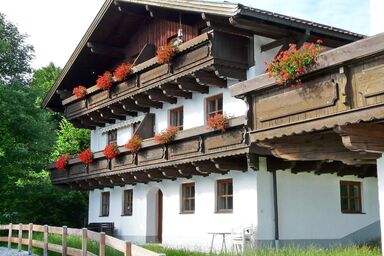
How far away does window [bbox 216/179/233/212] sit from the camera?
17.5 m

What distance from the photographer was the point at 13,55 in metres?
27.6

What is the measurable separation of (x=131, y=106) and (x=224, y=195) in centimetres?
583

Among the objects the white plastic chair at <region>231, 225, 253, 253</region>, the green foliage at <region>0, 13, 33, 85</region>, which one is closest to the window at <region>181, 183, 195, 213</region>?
the white plastic chair at <region>231, 225, 253, 253</region>

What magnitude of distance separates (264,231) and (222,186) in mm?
2379

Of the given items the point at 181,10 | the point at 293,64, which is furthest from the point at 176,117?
the point at 293,64

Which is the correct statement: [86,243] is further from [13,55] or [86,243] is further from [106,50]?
[13,55]

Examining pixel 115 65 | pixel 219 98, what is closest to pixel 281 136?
pixel 219 98

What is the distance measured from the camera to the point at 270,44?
16359mm

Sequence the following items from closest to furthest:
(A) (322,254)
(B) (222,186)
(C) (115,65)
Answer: (A) (322,254) < (B) (222,186) < (C) (115,65)

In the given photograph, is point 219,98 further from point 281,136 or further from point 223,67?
point 281,136

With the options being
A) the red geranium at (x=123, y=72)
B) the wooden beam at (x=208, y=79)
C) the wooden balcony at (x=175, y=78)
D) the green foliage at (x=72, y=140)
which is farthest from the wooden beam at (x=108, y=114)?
A: the green foliage at (x=72, y=140)

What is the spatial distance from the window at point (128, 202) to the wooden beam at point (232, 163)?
783 centimetres

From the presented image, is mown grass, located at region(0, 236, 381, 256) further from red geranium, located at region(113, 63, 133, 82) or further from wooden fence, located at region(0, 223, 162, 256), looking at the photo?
red geranium, located at region(113, 63, 133, 82)

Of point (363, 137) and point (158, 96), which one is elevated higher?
point (158, 96)
